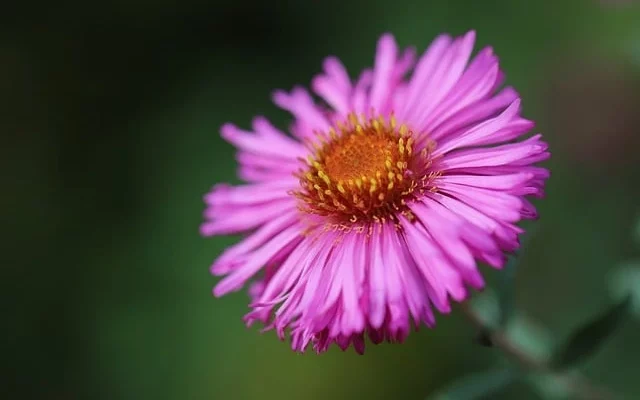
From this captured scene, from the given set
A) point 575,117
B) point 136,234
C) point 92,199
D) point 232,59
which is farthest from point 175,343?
point 575,117

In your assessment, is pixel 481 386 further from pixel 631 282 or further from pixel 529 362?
pixel 631 282

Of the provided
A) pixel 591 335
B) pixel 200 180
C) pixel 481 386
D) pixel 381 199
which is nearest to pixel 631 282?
pixel 591 335

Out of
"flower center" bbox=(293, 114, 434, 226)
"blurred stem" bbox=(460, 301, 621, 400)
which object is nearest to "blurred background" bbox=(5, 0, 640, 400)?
"blurred stem" bbox=(460, 301, 621, 400)

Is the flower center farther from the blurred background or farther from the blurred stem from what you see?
the blurred background

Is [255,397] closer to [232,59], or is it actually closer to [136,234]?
[136,234]

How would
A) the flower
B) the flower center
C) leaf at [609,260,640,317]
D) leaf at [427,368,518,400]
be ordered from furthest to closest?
leaf at [609,260,640,317] → leaf at [427,368,518,400] → the flower center → the flower

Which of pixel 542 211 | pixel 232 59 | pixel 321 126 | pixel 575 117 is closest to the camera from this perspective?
pixel 321 126
